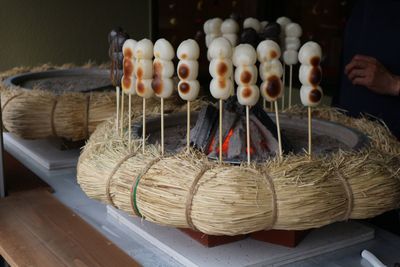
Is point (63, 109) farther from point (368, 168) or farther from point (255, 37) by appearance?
point (368, 168)

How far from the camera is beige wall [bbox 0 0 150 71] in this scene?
4520 millimetres

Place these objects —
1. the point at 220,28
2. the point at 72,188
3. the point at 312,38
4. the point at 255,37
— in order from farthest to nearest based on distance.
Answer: the point at 312,38
the point at 72,188
the point at 220,28
the point at 255,37

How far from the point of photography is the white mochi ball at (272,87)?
1.57 meters

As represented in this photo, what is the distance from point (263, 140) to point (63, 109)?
3.18 ft

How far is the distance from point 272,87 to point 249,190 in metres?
0.28

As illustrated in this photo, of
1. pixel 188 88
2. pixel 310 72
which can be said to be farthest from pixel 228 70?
pixel 310 72

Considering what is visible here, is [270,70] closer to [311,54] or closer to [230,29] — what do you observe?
[311,54]

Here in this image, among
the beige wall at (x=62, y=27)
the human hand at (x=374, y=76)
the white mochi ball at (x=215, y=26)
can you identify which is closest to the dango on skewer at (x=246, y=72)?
the white mochi ball at (x=215, y=26)

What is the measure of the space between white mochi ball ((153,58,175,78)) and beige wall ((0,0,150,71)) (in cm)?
318

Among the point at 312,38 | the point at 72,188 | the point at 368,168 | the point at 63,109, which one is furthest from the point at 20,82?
the point at 312,38

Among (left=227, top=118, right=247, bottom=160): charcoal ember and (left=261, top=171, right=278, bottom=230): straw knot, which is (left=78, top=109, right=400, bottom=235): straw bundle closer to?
(left=261, top=171, right=278, bottom=230): straw knot

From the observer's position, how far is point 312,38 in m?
4.84

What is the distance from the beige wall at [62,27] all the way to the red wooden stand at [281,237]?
3.30 m

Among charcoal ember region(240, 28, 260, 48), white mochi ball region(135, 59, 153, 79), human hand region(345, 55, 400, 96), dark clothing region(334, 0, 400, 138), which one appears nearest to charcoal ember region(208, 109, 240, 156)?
charcoal ember region(240, 28, 260, 48)
